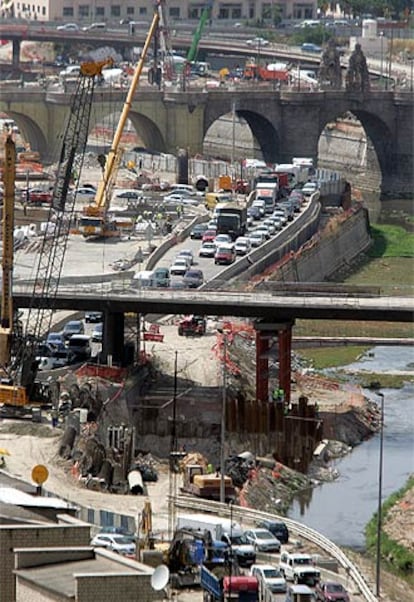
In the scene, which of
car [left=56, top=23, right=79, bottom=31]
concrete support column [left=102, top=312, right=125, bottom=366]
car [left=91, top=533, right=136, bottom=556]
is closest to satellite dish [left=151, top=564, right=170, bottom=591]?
car [left=91, top=533, right=136, bottom=556]

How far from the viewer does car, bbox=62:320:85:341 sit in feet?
245

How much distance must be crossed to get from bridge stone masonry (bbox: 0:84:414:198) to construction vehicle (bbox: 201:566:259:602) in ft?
290

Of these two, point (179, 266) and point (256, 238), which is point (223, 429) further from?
point (256, 238)

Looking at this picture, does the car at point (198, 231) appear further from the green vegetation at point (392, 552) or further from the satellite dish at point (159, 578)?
the satellite dish at point (159, 578)

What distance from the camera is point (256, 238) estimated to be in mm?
93500

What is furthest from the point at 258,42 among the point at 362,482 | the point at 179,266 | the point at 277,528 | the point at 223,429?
the point at 277,528

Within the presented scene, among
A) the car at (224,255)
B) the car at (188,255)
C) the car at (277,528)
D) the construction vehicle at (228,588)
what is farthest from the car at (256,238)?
the construction vehicle at (228,588)

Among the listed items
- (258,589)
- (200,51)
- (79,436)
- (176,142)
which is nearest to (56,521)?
(258,589)

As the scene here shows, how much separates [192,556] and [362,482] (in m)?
18.9

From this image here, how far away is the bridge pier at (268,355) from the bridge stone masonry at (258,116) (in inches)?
2338

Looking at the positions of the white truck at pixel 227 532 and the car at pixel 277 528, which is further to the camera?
the car at pixel 277 528

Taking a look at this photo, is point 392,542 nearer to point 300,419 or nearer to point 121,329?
point 300,419

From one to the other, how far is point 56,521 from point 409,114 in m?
109

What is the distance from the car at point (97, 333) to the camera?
7419cm
